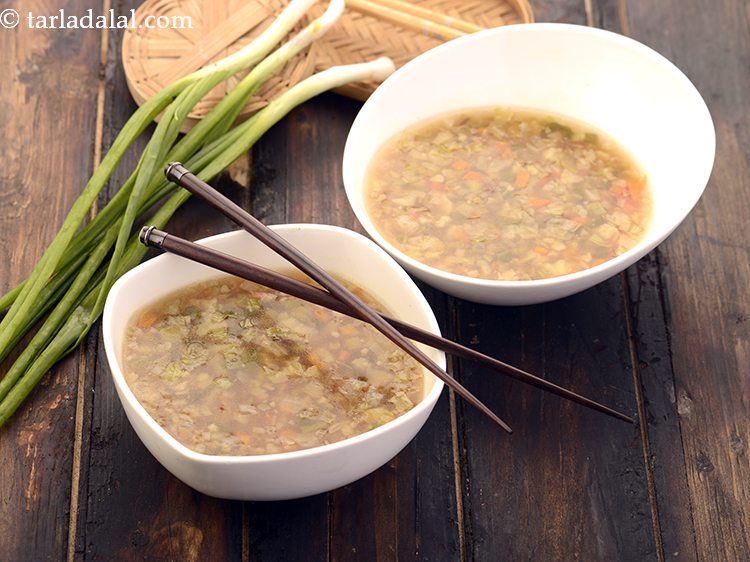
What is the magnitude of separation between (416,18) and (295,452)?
52.8 inches

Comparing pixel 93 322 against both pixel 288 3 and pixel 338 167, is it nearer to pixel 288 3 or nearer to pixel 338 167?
pixel 338 167

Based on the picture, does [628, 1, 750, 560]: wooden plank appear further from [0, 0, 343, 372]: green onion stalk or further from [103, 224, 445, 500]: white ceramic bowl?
[0, 0, 343, 372]: green onion stalk

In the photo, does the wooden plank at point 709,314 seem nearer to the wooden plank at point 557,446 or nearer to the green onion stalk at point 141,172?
the wooden plank at point 557,446

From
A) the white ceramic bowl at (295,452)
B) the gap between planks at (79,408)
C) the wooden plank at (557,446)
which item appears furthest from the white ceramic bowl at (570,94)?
the gap between planks at (79,408)

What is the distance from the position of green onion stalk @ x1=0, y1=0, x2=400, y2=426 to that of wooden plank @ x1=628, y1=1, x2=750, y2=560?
0.90 meters

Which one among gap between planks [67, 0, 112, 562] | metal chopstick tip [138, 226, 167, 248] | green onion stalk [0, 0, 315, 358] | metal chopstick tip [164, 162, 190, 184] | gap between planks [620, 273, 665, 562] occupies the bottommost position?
gap between planks [620, 273, 665, 562]

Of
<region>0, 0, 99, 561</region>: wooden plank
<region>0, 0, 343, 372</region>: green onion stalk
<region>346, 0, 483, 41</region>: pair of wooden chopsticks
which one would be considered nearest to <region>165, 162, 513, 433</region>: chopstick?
<region>0, 0, 343, 372</region>: green onion stalk

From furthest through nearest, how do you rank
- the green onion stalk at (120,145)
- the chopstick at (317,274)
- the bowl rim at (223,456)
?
the green onion stalk at (120,145)
the chopstick at (317,274)
the bowl rim at (223,456)

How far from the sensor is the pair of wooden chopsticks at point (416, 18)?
2.67 meters

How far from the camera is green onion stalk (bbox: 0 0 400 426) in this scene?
2146mm

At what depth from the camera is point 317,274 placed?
1.98m

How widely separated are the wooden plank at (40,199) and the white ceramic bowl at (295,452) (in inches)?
11.2

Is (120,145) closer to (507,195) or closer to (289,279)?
(289,279)

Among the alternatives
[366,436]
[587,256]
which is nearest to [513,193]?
[587,256]
